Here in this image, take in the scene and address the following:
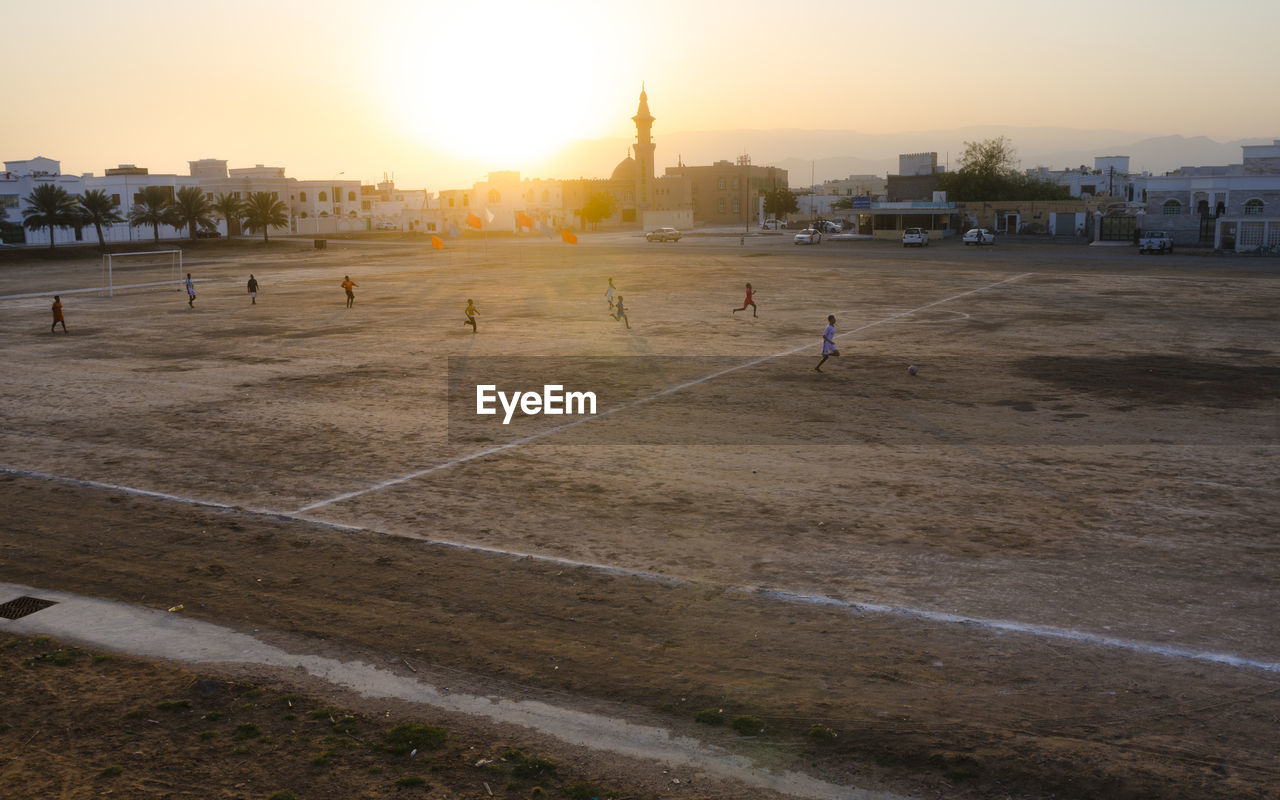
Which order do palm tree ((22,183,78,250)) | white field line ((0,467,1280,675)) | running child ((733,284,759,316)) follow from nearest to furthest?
1. white field line ((0,467,1280,675))
2. running child ((733,284,759,316))
3. palm tree ((22,183,78,250))

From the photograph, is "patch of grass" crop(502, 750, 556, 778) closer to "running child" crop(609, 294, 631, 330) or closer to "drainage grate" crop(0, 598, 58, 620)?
A: "drainage grate" crop(0, 598, 58, 620)

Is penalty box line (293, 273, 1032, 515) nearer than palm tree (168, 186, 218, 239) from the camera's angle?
Yes

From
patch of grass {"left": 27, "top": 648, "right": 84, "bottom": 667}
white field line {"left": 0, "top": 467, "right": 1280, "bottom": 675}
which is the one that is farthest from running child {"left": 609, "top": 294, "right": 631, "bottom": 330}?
patch of grass {"left": 27, "top": 648, "right": 84, "bottom": 667}

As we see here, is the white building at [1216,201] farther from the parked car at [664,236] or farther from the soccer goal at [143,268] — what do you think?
the soccer goal at [143,268]

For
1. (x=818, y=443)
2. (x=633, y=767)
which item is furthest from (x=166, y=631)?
(x=818, y=443)

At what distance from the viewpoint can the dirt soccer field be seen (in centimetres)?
779

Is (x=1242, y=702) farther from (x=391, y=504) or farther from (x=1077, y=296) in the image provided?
(x=1077, y=296)

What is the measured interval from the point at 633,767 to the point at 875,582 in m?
4.54

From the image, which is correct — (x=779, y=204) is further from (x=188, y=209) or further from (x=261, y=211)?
(x=188, y=209)

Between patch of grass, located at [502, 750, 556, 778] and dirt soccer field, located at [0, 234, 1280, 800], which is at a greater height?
dirt soccer field, located at [0, 234, 1280, 800]

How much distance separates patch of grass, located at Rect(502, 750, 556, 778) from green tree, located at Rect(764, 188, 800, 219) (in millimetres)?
142767

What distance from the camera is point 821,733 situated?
7.84 metres

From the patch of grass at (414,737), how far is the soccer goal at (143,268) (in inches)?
2011

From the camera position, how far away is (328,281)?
58219 millimetres
